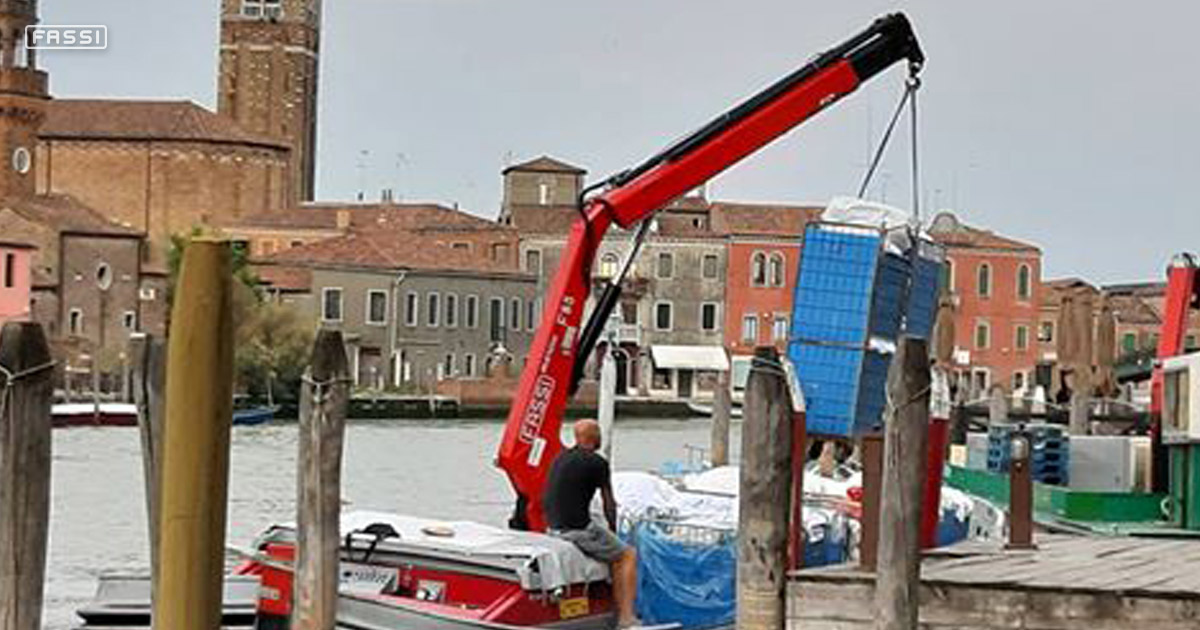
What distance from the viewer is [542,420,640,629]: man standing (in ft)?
46.2

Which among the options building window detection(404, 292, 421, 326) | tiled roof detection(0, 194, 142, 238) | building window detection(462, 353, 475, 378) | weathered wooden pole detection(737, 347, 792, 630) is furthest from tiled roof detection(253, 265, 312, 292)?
weathered wooden pole detection(737, 347, 792, 630)

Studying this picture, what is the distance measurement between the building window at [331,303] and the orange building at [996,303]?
20941 millimetres

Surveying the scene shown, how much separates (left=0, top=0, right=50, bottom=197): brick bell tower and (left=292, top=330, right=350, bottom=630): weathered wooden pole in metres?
88.1

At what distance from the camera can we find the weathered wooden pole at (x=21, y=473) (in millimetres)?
10117

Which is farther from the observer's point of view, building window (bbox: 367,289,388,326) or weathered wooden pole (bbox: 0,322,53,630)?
building window (bbox: 367,289,388,326)

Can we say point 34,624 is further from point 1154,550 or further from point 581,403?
point 581,403

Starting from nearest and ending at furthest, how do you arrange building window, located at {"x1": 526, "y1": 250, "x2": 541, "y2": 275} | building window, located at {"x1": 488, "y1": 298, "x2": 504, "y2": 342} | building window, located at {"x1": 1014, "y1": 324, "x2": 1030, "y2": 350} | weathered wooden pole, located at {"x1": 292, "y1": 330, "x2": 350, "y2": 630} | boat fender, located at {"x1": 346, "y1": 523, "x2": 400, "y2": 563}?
weathered wooden pole, located at {"x1": 292, "y1": 330, "x2": 350, "y2": 630}, boat fender, located at {"x1": 346, "y1": 523, "x2": 400, "y2": 563}, building window, located at {"x1": 488, "y1": 298, "x2": 504, "y2": 342}, building window, located at {"x1": 1014, "y1": 324, "x2": 1030, "y2": 350}, building window, located at {"x1": 526, "y1": 250, "x2": 541, "y2": 275}

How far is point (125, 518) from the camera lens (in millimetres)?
33406

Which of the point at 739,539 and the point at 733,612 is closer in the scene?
the point at 739,539

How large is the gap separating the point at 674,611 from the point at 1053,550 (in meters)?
3.21

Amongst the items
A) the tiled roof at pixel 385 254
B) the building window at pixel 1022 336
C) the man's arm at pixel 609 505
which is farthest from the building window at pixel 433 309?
the man's arm at pixel 609 505

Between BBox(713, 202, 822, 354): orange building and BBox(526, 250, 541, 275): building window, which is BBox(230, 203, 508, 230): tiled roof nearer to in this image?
BBox(526, 250, 541, 275): building window

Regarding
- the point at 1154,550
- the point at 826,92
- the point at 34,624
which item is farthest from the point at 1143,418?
the point at 34,624

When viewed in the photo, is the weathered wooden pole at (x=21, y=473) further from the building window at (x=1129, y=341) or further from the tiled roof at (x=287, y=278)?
the building window at (x=1129, y=341)
